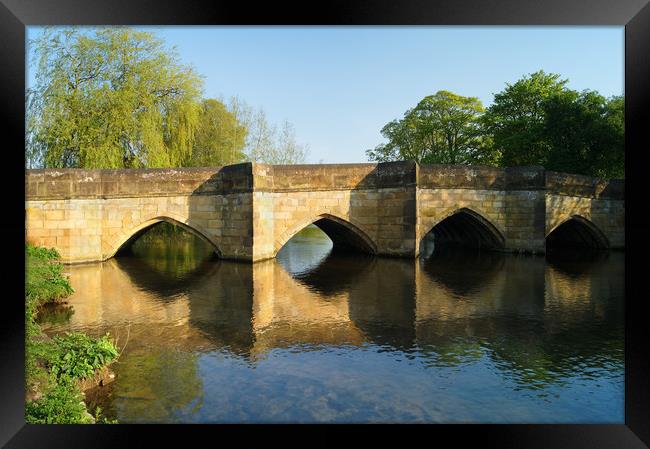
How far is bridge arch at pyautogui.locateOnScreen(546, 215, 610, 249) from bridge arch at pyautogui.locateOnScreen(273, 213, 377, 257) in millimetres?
8903

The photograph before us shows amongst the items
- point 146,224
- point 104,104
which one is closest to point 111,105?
point 104,104

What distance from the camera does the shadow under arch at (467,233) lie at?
18859mm

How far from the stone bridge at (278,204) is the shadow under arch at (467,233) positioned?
0.11 metres

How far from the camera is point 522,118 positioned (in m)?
28.2

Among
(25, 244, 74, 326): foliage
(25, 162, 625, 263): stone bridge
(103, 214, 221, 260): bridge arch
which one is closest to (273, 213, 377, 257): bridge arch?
(25, 162, 625, 263): stone bridge

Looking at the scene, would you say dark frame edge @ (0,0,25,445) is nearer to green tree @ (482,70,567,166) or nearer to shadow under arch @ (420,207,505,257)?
shadow under arch @ (420,207,505,257)

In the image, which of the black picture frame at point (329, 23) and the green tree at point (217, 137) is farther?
the green tree at point (217, 137)

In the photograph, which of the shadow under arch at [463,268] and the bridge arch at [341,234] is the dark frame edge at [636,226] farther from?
the bridge arch at [341,234]

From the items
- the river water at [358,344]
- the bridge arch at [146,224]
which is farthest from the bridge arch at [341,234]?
the river water at [358,344]

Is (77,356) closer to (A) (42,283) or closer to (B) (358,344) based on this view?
(B) (358,344)

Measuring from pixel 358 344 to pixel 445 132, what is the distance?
103 feet

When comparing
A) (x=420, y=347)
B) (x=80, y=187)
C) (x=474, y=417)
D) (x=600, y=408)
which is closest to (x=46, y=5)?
(x=474, y=417)

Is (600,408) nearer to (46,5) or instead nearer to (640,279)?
(640,279)

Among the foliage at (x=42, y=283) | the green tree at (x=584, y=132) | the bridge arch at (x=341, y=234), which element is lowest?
the foliage at (x=42, y=283)
